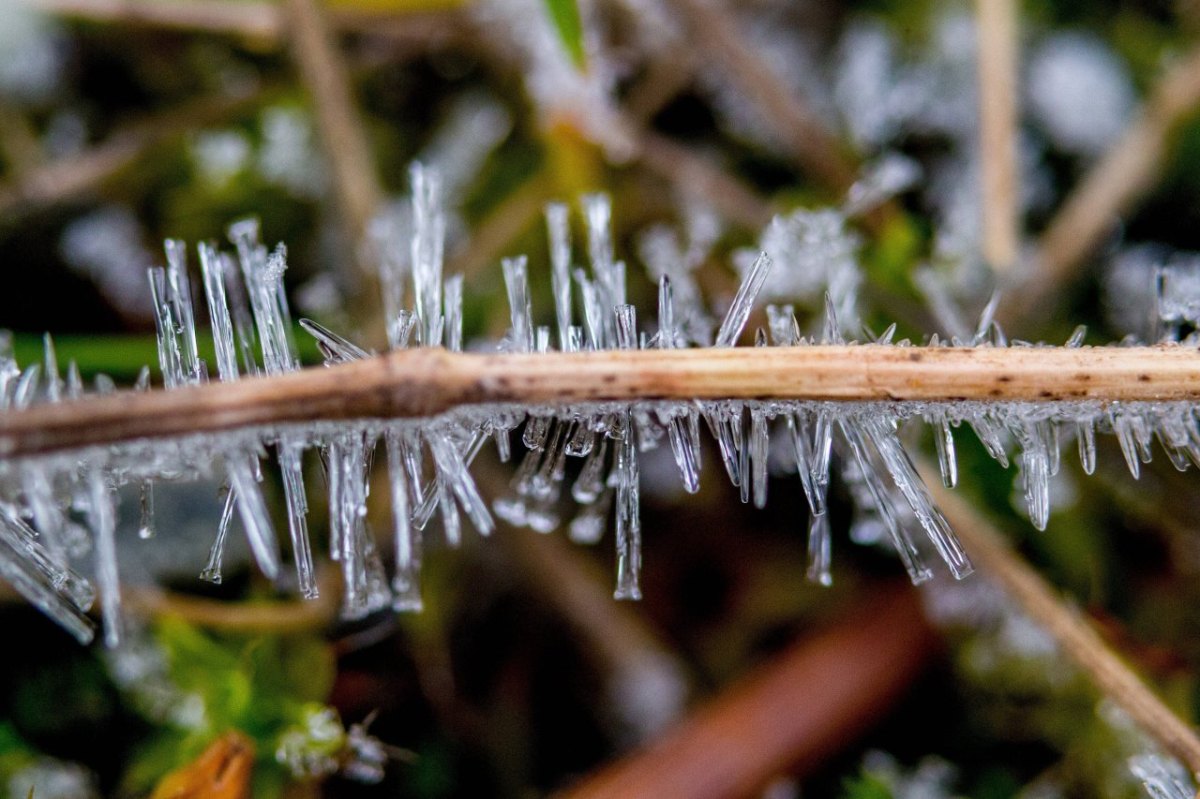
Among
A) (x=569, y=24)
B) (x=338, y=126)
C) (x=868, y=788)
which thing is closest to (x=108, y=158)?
(x=338, y=126)

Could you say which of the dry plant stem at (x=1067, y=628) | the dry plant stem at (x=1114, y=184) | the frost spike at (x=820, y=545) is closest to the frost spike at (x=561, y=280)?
the frost spike at (x=820, y=545)

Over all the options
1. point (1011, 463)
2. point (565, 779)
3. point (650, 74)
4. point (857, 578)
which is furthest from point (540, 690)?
point (650, 74)

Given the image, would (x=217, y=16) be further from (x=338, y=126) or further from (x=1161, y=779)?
(x=1161, y=779)

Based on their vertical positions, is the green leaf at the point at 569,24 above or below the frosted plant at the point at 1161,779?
above

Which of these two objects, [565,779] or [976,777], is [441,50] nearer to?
[565,779]

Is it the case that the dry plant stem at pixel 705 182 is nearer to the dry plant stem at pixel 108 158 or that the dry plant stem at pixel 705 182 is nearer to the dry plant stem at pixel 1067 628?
the dry plant stem at pixel 1067 628

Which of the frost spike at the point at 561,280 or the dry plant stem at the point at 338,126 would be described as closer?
the frost spike at the point at 561,280
